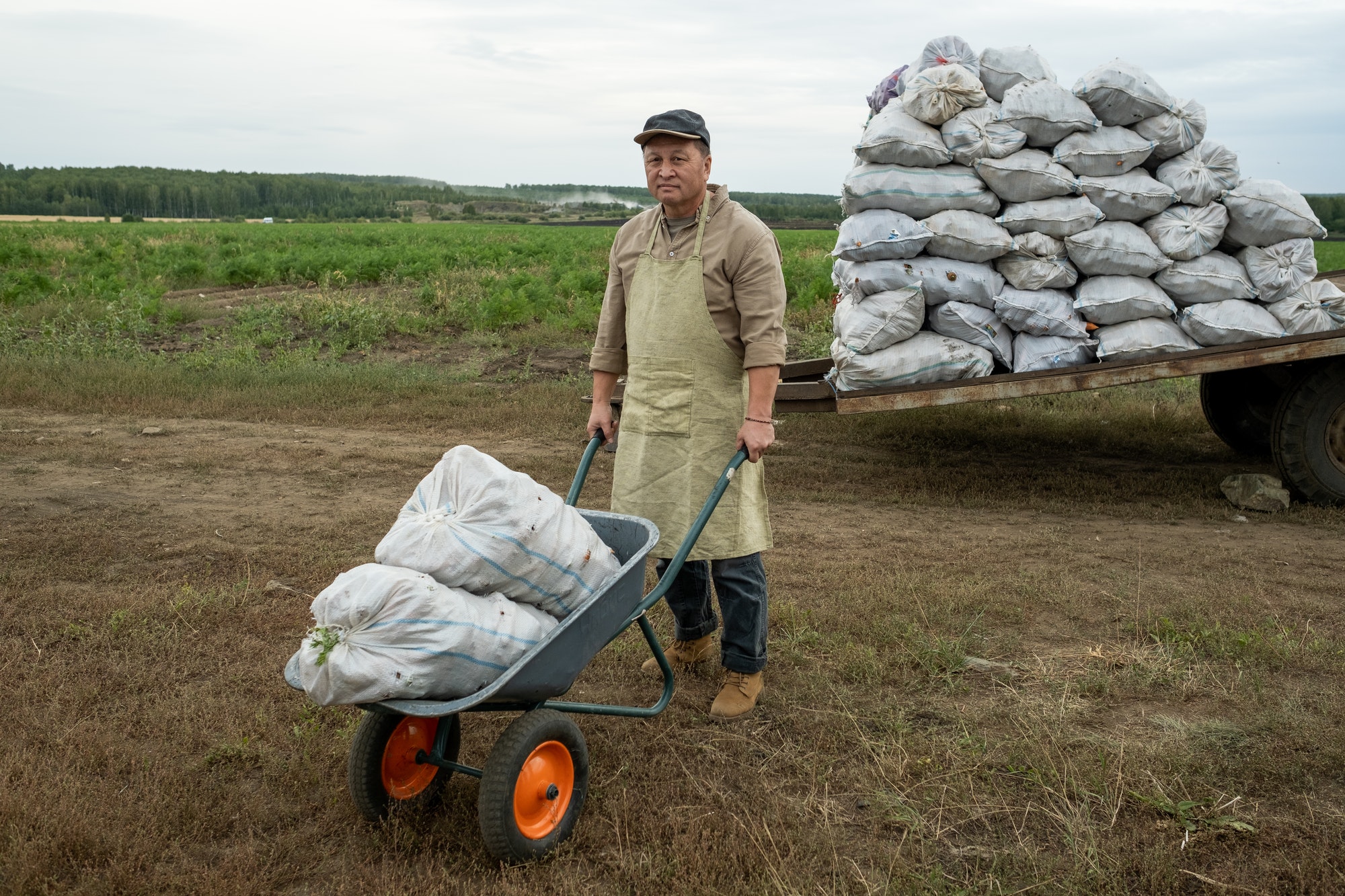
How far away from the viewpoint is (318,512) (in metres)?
5.62

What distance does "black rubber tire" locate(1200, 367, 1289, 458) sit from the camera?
288 inches

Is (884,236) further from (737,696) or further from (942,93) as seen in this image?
(737,696)

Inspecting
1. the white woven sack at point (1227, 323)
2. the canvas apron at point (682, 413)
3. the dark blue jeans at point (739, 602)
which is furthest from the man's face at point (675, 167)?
the white woven sack at point (1227, 323)

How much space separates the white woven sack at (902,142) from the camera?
541 cm

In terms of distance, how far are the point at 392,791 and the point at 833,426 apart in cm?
607

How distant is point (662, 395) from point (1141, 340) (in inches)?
134

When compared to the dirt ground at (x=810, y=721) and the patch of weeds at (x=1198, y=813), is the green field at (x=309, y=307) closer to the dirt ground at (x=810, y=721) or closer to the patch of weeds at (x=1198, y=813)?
the dirt ground at (x=810, y=721)

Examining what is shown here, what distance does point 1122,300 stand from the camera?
17.9 feet

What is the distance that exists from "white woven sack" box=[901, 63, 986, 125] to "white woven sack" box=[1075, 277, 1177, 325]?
3.85 feet

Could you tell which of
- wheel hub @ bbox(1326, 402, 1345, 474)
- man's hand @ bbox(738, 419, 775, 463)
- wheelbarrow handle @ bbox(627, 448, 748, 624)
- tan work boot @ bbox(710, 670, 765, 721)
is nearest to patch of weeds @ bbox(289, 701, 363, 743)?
wheelbarrow handle @ bbox(627, 448, 748, 624)

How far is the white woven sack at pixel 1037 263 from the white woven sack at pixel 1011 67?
0.86m

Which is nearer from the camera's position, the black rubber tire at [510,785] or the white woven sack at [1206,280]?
the black rubber tire at [510,785]

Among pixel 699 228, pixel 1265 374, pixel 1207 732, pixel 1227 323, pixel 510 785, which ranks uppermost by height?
pixel 699 228

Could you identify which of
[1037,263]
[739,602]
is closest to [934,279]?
[1037,263]
